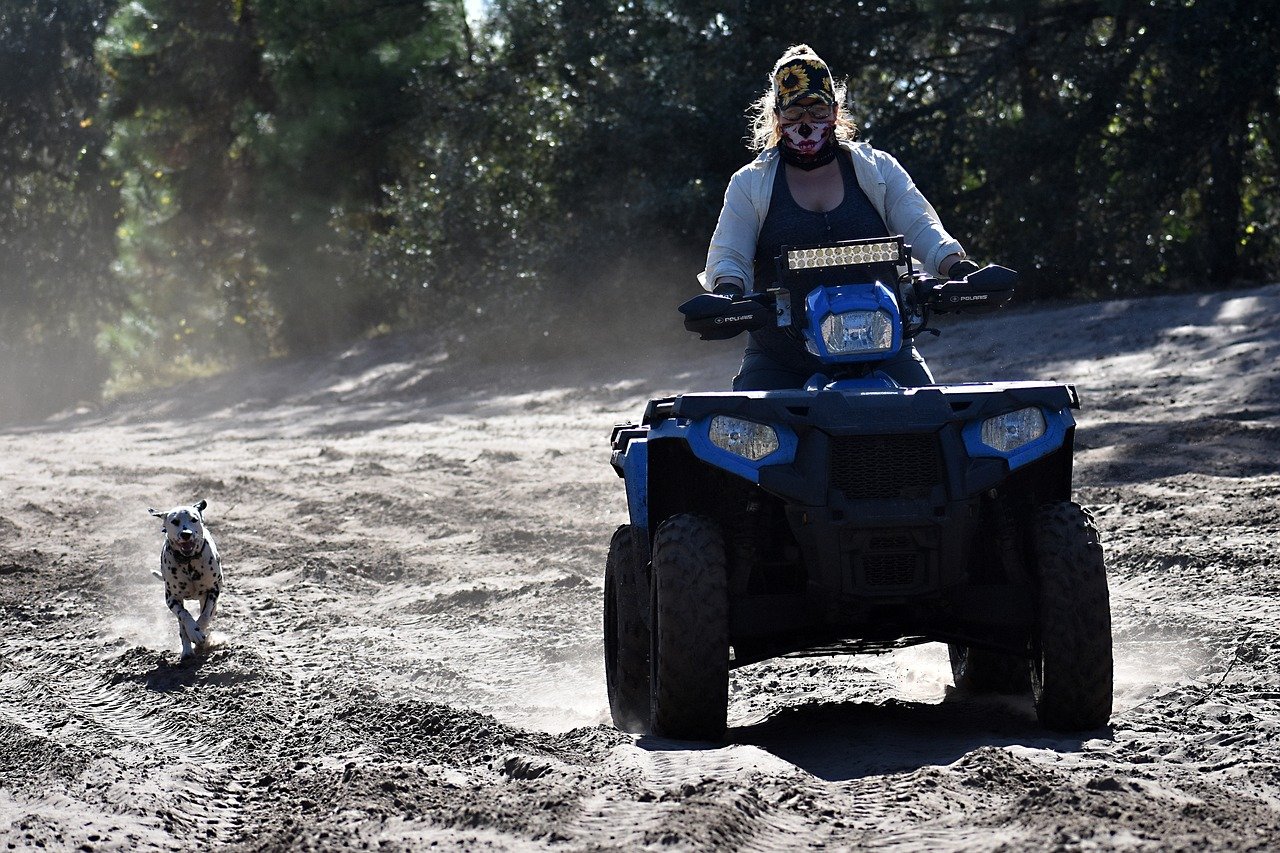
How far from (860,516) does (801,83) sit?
1713 mm

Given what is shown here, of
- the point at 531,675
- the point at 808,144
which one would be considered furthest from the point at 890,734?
the point at 531,675

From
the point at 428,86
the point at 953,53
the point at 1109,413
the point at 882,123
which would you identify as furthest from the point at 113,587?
the point at 428,86

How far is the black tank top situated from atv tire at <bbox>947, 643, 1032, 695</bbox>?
1.42m

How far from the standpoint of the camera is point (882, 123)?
20.6 metres

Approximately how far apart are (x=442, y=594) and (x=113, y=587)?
202 cm

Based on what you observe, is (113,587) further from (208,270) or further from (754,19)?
(208,270)

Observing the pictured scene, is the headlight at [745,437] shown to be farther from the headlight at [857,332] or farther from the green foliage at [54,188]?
the green foliage at [54,188]

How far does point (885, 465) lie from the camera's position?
4586 millimetres

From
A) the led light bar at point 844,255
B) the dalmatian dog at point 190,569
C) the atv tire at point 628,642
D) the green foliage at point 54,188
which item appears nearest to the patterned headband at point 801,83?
the led light bar at point 844,255

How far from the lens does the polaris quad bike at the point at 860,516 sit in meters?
4.55

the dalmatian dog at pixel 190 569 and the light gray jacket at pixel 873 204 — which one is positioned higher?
the light gray jacket at pixel 873 204

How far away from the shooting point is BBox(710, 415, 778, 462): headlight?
4.61m

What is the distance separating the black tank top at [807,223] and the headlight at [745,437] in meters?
0.78

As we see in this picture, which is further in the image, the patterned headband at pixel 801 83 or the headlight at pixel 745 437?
the patterned headband at pixel 801 83
